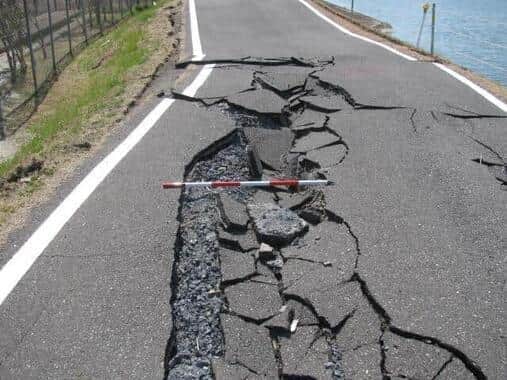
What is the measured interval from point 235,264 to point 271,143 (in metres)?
2.26

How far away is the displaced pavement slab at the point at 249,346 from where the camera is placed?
117 inches

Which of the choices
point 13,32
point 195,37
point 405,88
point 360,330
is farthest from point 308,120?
point 13,32

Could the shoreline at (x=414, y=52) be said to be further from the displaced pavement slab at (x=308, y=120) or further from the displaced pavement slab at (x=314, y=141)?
the displaced pavement slab at (x=314, y=141)

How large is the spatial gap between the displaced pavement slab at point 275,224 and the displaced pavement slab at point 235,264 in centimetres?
27

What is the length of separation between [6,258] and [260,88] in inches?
177

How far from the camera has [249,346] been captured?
3.14 meters

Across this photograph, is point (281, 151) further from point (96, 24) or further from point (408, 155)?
point (96, 24)

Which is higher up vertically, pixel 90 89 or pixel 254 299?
pixel 254 299

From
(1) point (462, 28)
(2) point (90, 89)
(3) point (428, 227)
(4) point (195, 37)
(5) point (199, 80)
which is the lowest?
(2) point (90, 89)

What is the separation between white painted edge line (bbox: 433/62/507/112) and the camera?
725 cm

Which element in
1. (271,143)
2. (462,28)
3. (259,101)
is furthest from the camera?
(462,28)

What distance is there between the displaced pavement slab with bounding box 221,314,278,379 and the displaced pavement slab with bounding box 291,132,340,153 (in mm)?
2784

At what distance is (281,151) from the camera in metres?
5.73

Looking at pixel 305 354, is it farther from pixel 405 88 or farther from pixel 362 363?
pixel 405 88
